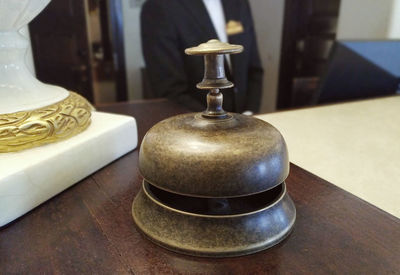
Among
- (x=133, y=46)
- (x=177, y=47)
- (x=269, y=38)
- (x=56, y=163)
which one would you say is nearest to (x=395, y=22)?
(x=177, y=47)

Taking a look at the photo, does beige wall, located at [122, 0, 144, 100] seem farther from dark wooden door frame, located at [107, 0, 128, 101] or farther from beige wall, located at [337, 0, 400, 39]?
beige wall, located at [337, 0, 400, 39]

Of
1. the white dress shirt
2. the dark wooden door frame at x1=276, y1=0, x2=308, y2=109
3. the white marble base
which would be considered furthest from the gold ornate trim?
the dark wooden door frame at x1=276, y1=0, x2=308, y2=109

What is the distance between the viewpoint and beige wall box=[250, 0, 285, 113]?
111 inches

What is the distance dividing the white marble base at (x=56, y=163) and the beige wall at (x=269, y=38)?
2.42m

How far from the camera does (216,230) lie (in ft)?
1.24

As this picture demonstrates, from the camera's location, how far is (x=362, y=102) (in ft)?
3.59

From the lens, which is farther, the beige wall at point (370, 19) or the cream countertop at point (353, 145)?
the beige wall at point (370, 19)

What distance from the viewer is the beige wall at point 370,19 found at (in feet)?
5.42

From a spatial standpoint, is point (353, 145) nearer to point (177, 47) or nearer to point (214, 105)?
point (214, 105)

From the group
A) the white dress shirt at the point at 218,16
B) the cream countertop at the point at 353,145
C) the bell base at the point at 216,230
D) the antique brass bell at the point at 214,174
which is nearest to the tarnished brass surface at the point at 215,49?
the antique brass bell at the point at 214,174

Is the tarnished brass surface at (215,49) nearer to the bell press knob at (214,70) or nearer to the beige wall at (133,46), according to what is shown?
the bell press knob at (214,70)

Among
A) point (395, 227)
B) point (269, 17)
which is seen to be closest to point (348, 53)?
point (395, 227)

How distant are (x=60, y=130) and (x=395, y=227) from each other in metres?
0.48

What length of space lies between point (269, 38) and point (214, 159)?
276 cm
